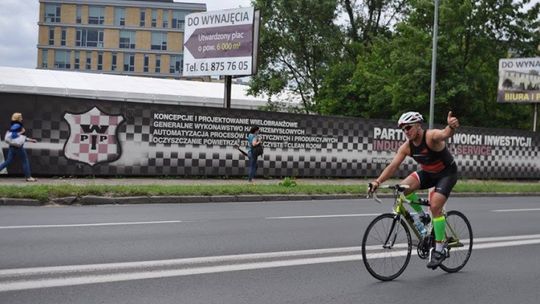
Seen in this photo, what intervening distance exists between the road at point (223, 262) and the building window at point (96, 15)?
8585 centimetres

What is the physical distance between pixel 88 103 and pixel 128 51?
263ft

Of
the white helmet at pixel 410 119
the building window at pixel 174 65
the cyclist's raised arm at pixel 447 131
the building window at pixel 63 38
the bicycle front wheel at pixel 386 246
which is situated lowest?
the bicycle front wheel at pixel 386 246

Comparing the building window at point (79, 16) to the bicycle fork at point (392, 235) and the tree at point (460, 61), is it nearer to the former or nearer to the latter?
the tree at point (460, 61)

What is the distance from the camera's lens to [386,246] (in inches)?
260

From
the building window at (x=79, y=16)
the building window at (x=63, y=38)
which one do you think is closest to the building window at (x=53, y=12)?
the building window at (x=63, y=38)

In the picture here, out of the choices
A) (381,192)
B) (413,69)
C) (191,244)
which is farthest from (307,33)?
(191,244)

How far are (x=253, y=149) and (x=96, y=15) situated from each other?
81.0 m

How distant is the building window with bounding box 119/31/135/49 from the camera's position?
9425 centimetres

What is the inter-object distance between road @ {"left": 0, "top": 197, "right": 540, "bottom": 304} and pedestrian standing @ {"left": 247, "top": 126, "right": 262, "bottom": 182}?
6.31 metres

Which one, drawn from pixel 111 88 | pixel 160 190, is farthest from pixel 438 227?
pixel 111 88

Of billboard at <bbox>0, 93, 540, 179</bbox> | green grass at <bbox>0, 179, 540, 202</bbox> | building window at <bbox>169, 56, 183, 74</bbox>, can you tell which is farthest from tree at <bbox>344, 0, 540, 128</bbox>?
building window at <bbox>169, 56, 183, 74</bbox>

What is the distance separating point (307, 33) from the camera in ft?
139

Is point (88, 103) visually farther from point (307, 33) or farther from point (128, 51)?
point (128, 51)

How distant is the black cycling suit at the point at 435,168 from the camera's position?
684cm
